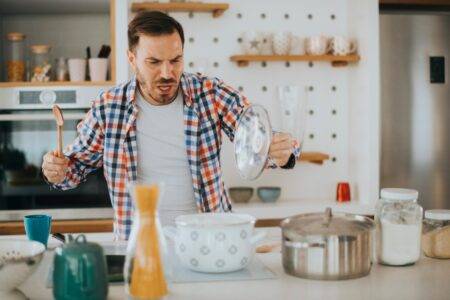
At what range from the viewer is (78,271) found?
1369mm

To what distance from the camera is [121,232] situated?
2.42 metres

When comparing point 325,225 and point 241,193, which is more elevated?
point 325,225

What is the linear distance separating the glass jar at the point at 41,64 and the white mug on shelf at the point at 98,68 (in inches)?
9.3

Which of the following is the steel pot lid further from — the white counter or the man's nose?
the white counter

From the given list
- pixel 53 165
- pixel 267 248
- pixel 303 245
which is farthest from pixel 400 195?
pixel 53 165

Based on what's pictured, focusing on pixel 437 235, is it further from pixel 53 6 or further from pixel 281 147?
pixel 53 6

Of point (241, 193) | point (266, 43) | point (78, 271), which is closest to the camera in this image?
point (78, 271)

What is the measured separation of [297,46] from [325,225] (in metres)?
2.74

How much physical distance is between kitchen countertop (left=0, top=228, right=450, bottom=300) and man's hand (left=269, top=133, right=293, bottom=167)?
0.34m

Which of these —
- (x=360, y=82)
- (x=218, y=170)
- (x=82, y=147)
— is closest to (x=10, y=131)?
(x=82, y=147)

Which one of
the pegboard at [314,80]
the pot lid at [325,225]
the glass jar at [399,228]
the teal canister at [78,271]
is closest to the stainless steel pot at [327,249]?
the pot lid at [325,225]

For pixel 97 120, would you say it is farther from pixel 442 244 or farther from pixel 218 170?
pixel 442 244

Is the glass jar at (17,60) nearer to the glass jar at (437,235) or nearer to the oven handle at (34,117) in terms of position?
the oven handle at (34,117)

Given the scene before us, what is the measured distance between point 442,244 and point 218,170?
88 centimetres
